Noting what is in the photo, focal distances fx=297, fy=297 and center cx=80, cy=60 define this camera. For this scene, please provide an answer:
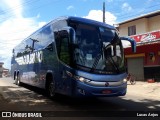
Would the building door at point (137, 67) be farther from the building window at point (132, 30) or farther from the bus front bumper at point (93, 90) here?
the bus front bumper at point (93, 90)

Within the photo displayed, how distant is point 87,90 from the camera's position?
10664 mm

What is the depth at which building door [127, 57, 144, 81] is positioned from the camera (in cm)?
2994

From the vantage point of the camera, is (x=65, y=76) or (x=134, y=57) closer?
(x=65, y=76)

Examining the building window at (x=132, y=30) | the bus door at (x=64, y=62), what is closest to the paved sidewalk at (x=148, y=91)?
the bus door at (x=64, y=62)

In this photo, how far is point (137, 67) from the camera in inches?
1206

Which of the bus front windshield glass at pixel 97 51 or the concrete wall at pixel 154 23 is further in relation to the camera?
the concrete wall at pixel 154 23

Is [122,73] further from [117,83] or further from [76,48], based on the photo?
[76,48]

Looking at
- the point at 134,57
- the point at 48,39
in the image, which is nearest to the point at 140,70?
the point at 134,57

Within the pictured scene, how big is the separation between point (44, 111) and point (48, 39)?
4.77m

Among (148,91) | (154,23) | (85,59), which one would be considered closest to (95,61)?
(85,59)

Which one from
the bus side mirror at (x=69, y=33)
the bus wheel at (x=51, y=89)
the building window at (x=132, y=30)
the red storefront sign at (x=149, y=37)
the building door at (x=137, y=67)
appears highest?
the building window at (x=132, y=30)

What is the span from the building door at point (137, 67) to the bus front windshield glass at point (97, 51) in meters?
18.4

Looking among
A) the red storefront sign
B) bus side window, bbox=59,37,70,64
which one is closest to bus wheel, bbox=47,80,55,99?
bus side window, bbox=59,37,70,64

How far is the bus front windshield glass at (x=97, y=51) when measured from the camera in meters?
11.0
